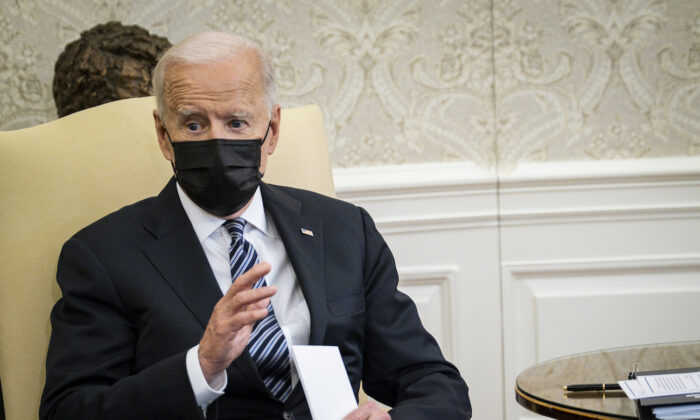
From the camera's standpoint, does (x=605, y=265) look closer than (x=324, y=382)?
No

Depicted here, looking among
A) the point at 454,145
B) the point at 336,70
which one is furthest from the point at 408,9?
the point at 454,145

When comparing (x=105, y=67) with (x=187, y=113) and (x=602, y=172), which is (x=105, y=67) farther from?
(x=602, y=172)

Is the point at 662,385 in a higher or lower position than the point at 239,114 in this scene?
lower

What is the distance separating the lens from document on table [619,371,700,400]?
1.40 meters

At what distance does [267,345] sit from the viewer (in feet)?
4.71

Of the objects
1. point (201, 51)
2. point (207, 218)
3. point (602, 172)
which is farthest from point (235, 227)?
point (602, 172)

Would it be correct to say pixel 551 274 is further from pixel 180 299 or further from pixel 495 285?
pixel 180 299

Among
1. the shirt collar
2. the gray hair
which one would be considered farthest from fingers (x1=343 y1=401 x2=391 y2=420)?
the gray hair

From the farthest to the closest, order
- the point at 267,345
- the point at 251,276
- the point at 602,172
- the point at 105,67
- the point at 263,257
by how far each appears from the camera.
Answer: the point at 602,172
the point at 105,67
the point at 263,257
the point at 267,345
the point at 251,276

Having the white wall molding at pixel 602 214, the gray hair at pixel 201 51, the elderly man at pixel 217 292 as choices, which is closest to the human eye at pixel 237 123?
the elderly man at pixel 217 292

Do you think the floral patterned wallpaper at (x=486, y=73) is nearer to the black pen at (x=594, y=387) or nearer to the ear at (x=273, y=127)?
the ear at (x=273, y=127)

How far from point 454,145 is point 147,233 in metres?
1.33

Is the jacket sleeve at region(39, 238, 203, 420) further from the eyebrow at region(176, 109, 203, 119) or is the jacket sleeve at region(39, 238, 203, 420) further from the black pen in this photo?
the black pen

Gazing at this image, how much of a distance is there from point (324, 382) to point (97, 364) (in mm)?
401
